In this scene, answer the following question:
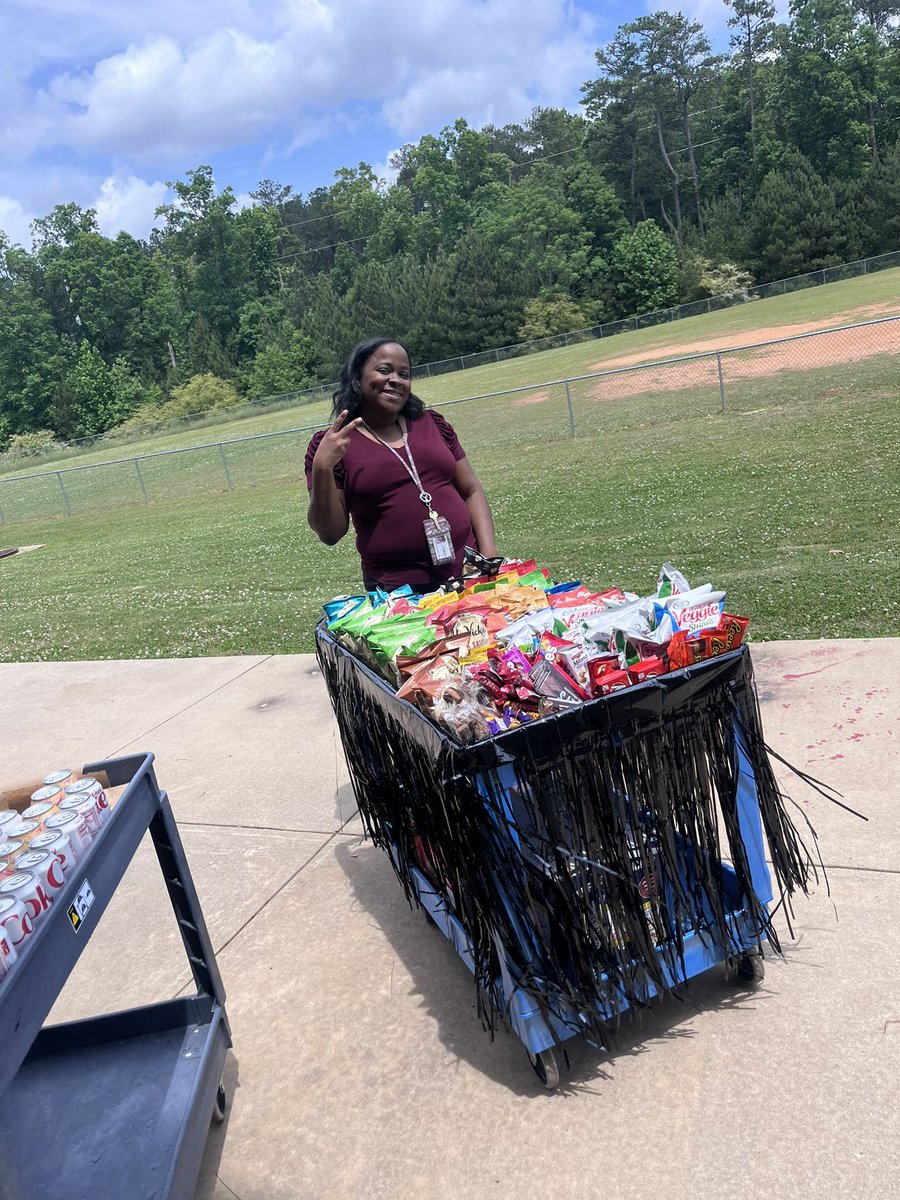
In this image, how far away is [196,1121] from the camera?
93.5 inches

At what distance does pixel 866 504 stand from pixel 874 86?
8254 centimetres

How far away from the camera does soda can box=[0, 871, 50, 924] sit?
76.1 inches

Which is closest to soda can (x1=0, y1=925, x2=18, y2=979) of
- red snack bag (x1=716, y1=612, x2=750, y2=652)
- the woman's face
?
red snack bag (x1=716, y1=612, x2=750, y2=652)

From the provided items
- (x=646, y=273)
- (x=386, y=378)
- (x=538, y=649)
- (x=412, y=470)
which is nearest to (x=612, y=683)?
(x=538, y=649)

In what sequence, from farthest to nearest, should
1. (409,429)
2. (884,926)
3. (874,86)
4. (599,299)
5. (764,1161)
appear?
(874,86) → (599,299) → (409,429) → (884,926) → (764,1161)

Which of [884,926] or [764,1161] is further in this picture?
[884,926]

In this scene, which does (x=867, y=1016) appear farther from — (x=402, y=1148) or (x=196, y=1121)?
(x=196, y=1121)

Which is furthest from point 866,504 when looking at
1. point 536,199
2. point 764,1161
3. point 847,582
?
point 536,199

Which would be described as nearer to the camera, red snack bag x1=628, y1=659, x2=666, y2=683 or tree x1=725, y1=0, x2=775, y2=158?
red snack bag x1=628, y1=659, x2=666, y2=683

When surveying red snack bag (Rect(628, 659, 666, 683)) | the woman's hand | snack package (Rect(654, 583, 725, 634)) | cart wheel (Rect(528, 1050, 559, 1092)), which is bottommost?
cart wheel (Rect(528, 1050, 559, 1092))

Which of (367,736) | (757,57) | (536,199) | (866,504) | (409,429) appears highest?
(757,57)

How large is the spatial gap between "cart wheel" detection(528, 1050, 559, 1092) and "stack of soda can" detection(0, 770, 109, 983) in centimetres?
127

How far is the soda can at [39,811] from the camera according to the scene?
7.48 feet

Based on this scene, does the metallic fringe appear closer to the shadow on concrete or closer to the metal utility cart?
the shadow on concrete
